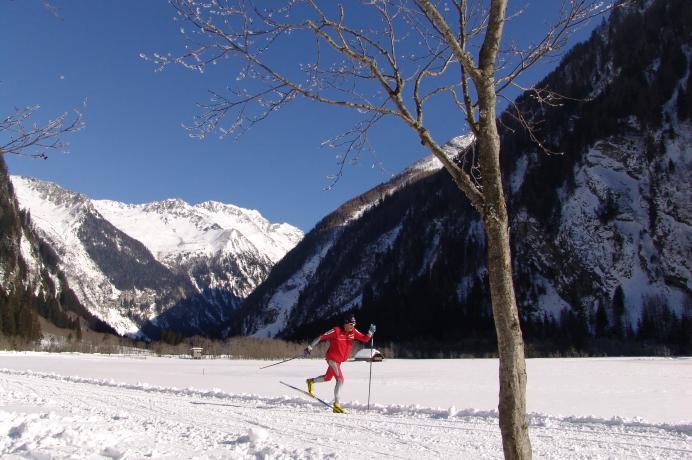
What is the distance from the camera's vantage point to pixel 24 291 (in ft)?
445

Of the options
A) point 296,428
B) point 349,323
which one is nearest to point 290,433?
point 296,428

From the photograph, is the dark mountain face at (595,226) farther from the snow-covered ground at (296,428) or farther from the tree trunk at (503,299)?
the tree trunk at (503,299)

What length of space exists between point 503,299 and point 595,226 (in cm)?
9730

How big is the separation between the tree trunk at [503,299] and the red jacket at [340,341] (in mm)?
8513

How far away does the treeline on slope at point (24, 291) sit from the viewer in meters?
107

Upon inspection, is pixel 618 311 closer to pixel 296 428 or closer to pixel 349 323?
pixel 349 323

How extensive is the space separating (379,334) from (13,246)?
98.0 m

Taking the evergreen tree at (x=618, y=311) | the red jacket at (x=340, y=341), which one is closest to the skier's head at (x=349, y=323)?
the red jacket at (x=340, y=341)

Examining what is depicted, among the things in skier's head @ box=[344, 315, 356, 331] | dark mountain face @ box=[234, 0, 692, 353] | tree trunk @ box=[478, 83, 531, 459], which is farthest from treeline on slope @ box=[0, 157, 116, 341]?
tree trunk @ box=[478, 83, 531, 459]

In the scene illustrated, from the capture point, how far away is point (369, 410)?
12391 millimetres

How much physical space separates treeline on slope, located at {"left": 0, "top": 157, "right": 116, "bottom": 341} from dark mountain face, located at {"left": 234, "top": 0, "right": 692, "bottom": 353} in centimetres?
7424

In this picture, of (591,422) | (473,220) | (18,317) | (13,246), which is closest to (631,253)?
(473,220)

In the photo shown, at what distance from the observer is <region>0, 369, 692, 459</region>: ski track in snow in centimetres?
679

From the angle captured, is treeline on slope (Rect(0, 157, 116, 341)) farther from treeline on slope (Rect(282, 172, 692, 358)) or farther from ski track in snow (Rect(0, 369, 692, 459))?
ski track in snow (Rect(0, 369, 692, 459))
